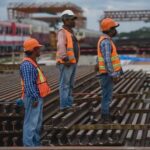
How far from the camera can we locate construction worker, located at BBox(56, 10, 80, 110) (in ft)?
27.1

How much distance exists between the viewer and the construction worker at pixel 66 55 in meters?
8.25

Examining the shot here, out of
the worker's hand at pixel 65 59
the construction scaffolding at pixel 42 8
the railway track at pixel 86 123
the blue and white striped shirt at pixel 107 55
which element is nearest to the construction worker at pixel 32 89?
the railway track at pixel 86 123

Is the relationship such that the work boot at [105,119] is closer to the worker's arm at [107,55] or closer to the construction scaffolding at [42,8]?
the worker's arm at [107,55]

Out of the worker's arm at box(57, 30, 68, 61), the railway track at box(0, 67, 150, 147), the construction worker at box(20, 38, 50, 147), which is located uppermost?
the worker's arm at box(57, 30, 68, 61)

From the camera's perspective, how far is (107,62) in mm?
7465

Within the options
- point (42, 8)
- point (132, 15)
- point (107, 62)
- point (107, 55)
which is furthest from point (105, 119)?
point (132, 15)

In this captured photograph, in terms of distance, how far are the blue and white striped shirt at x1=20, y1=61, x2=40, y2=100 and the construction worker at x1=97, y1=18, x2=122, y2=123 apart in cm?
158

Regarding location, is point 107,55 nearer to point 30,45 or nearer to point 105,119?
point 105,119

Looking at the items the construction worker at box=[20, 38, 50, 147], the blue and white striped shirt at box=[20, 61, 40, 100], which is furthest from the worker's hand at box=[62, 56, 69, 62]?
the blue and white striped shirt at box=[20, 61, 40, 100]

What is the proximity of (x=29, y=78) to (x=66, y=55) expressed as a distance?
2.14 meters

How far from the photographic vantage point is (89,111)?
8594 millimetres

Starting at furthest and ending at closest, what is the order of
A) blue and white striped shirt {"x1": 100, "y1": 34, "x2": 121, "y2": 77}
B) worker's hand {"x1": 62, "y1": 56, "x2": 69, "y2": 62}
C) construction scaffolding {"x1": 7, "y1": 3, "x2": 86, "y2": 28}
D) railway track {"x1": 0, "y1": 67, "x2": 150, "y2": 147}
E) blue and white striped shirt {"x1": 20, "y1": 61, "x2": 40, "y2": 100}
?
construction scaffolding {"x1": 7, "y1": 3, "x2": 86, "y2": 28}
worker's hand {"x1": 62, "y1": 56, "x2": 69, "y2": 62}
blue and white striped shirt {"x1": 100, "y1": 34, "x2": 121, "y2": 77}
railway track {"x1": 0, "y1": 67, "x2": 150, "y2": 147}
blue and white striped shirt {"x1": 20, "y1": 61, "x2": 40, "y2": 100}

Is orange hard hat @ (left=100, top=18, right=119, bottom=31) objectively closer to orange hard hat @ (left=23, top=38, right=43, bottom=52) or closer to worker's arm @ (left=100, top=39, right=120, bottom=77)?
worker's arm @ (left=100, top=39, right=120, bottom=77)

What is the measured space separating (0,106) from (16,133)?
1235mm
